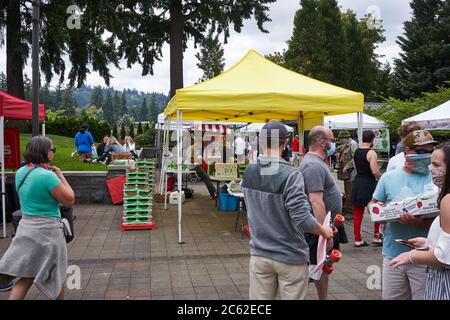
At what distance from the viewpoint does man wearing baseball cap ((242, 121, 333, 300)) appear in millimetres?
3064

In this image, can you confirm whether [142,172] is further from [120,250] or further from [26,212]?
[26,212]

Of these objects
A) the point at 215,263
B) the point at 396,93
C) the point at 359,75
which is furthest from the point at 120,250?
the point at 359,75

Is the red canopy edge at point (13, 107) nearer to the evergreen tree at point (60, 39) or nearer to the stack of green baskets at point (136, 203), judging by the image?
the stack of green baskets at point (136, 203)

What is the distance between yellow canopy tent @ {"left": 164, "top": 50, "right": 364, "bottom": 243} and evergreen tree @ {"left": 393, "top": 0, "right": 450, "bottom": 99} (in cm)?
2287

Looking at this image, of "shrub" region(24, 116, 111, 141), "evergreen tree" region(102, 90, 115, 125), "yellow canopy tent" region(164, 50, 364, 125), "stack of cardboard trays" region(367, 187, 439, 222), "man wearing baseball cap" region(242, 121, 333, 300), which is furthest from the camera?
"evergreen tree" region(102, 90, 115, 125)

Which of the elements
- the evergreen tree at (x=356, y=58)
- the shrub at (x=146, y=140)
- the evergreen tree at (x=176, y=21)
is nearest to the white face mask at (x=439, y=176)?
the evergreen tree at (x=176, y=21)

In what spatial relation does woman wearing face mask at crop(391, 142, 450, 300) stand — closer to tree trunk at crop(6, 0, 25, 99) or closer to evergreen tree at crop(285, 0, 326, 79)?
tree trunk at crop(6, 0, 25, 99)

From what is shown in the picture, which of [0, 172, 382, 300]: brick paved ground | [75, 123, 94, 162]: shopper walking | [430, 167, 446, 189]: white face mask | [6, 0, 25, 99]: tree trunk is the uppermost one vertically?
[6, 0, 25, 99]: tree trunk

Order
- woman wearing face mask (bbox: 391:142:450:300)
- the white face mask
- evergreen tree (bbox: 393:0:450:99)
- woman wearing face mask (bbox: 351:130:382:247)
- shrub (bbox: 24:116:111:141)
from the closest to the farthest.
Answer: woman wearing face mask (bbox: 391:142:450:300) < the white face mask < woman wearing face mask (bbox: 351:130:382:247) < evergreen tree (bbox: 393:0:450:99) < shrub (bbox: 24:116:111:141)

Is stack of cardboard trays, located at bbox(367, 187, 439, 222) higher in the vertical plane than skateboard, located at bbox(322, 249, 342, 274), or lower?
higher

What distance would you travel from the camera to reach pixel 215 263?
6242 mm

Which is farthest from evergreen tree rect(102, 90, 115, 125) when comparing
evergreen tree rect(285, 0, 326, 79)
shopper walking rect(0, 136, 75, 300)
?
shopper walking rect(0, 136, 75, 300)

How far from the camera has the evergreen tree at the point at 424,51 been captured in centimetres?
2853
